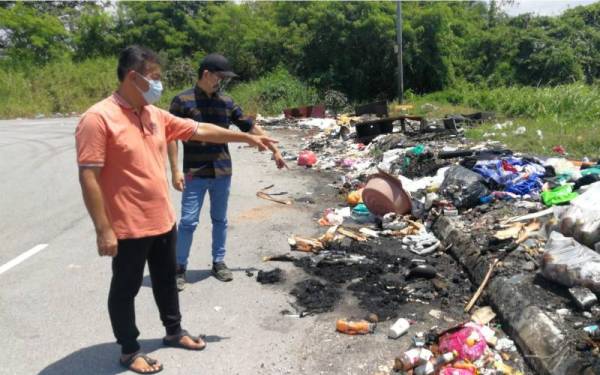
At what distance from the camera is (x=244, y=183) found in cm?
1001

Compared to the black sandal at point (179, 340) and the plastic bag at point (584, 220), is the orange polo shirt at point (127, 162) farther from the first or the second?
the plastic bag at point (584, 220)

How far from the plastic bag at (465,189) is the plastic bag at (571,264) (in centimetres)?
239

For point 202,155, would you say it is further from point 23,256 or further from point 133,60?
point 23,256

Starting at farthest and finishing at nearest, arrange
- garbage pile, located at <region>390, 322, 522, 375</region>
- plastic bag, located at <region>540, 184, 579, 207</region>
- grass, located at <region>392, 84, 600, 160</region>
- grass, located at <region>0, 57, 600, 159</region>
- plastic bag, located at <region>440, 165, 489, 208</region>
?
grass, located at <region>0, 57, 600, 159</region> → grass, located at <region>392, 84, 600, 160</region> → plastic bag, located at <region>440, 165, 489, 208</region> → plastic bag, located at <region>540, 184, 579, 207</region> → garbage pile, located at <region>390, 322, 522, 375</region>

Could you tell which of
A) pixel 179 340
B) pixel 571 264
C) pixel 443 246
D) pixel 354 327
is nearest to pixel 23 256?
pixel 179 340

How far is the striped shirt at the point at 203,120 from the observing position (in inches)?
193

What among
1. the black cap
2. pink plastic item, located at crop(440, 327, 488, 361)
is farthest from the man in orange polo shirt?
pink plastic item, located at crop(440, 327, 488, 361)

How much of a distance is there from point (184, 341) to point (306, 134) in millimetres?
13768

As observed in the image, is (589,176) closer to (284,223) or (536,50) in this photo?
(284,223)

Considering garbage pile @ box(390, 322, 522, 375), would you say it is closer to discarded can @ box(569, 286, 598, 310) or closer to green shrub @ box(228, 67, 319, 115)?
discarded can @ box(569, 286, 598, 310)

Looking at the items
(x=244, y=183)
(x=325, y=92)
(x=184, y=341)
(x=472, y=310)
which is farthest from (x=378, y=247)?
(x=325, y=92)

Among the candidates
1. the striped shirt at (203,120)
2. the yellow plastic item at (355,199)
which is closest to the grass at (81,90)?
the yellow plastic item at (355,199)

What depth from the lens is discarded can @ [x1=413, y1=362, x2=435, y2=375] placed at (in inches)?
136

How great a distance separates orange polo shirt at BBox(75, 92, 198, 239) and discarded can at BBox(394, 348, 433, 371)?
1763 mm
